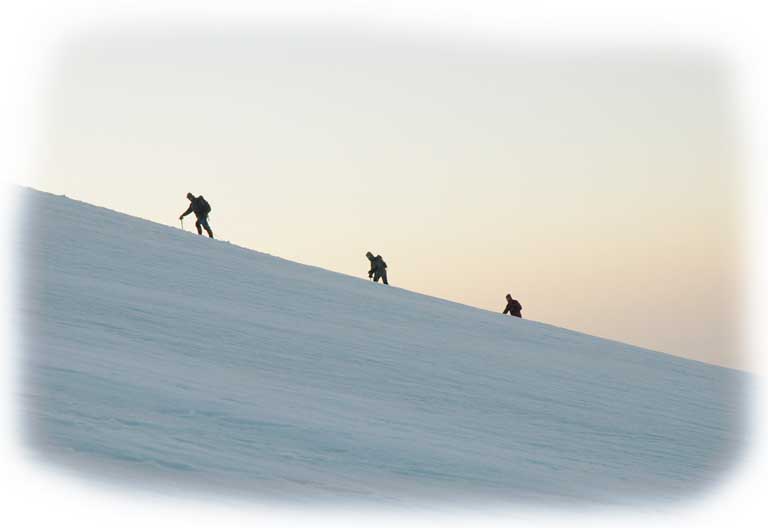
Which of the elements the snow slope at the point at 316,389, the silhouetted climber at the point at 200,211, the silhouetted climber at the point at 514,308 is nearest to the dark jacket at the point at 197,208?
the silhouetted climber at the point at 200,211

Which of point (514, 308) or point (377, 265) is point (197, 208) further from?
Answer: point (514, 308)

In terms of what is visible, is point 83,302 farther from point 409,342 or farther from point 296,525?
point 296,525

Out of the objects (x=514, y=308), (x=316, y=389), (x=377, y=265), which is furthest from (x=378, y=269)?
(x=316, y=389)

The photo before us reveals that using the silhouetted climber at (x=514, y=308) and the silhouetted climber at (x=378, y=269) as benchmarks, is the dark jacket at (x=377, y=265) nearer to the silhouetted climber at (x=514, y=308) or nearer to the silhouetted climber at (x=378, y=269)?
the silhouetted climber at (x=378, y=269)

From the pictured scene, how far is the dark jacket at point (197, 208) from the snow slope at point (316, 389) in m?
2.52

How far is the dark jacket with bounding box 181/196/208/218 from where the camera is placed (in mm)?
19219

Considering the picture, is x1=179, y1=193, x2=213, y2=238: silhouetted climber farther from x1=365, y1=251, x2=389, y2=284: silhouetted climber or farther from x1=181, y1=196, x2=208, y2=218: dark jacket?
x1=365, y1=251, x2=389, y2=284: silhouetted climber

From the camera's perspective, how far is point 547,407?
1037cm

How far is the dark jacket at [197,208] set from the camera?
19219 millimetres

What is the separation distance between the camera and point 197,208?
63.3 ft

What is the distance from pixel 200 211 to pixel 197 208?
0.08m

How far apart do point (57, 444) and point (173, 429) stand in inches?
35.6

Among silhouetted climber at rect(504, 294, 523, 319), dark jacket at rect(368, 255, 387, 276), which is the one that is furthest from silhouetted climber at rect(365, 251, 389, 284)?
silhouetted climber at rect(504, 294, 523, 319)

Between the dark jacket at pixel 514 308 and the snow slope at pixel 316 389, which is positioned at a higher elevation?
the dark jacket at pixel 514 308
